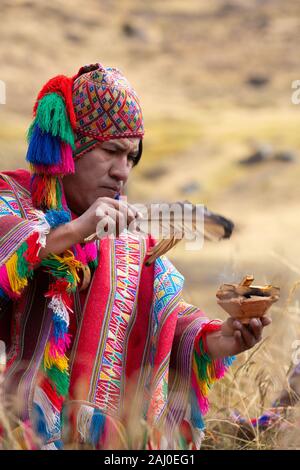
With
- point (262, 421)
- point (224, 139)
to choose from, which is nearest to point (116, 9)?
point (224, 139)

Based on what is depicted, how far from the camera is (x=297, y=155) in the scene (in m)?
14.0

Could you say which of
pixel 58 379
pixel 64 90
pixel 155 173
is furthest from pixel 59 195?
pixel 155 173

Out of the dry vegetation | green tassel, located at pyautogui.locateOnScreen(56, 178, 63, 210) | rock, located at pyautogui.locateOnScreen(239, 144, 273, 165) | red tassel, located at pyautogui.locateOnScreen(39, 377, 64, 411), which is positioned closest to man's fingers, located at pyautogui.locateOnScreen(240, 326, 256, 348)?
red tassel, located at pyautogui.locateOnScreen(39, 377, 64, 411)

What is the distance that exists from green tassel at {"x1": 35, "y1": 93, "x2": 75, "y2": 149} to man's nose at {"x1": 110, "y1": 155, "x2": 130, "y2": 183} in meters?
0.15

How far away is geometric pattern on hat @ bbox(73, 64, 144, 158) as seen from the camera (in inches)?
140

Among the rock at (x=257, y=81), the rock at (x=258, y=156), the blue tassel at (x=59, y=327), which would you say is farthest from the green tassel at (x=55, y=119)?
the rock at (x=257, y=81)

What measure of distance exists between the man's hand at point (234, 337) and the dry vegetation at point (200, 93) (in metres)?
1.26

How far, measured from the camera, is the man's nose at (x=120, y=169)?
138 inches

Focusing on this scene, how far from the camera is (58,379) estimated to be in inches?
133

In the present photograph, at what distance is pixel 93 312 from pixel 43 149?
584mm

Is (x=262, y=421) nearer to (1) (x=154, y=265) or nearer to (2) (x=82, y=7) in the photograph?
(1) (x=154, y=265)

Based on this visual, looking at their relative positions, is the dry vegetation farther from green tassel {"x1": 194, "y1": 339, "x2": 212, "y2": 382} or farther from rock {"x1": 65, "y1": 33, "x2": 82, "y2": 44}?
green tassel {"x1": 194, "y1": 339, "x2": 212, "y2": 382}

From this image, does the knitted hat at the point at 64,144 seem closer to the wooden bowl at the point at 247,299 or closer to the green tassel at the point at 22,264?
the green tassel at the point at 22,264

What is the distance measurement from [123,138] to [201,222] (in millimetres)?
416
